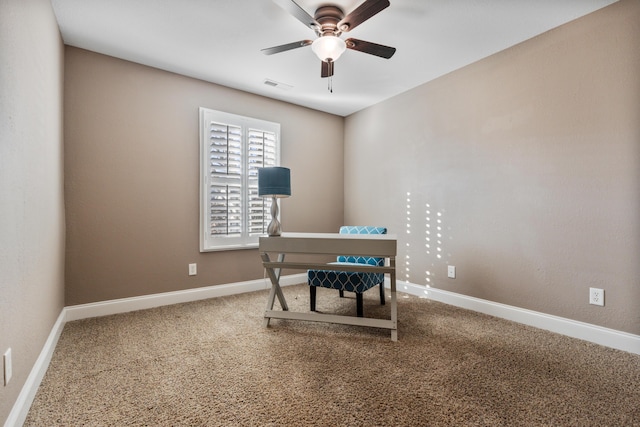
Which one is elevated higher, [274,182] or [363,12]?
[363,12]

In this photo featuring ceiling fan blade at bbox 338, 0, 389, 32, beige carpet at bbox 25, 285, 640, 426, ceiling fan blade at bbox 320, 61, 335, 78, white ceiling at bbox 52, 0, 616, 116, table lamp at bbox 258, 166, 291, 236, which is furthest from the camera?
table lamp at bbox 258, 166, 291, 236

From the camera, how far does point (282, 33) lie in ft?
8.32

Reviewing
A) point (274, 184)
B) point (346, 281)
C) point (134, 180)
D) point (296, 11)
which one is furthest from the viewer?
point (134, 180)

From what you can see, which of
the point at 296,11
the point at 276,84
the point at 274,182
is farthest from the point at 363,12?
the point at 276,84

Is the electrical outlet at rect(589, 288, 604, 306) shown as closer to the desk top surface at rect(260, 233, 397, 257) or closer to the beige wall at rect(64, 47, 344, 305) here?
the desk top surface at rect(260, 233, 397, 257)

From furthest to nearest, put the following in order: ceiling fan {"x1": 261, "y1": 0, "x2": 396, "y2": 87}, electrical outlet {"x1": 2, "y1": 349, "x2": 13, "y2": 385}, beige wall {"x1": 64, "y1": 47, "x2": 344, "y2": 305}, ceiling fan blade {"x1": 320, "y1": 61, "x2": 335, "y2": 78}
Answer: beige wall {"x1": 64, "y1": 47, "x2": 344, "y2": 305}
ceiling fan blade {"x1": 320, "y1": 61, "x2": 335, "y2": 78}
ceiling fan {"x1": 261, "y1": 0, "x2": 396, "y2": 87}
electrical outlet {"x1": 2, "y1": 349, "x2": 13, "y2": 385}

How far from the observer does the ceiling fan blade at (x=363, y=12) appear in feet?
5.91

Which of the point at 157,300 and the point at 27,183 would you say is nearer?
the point at 27,183

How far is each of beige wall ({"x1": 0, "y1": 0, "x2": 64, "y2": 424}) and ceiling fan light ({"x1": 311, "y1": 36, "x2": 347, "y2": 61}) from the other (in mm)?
1637

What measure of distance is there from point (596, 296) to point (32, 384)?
366 cm

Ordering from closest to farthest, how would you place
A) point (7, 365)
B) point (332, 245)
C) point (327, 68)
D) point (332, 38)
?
point (7, 365) → point (332, 38) → point (332, 245) → point (327, 68)

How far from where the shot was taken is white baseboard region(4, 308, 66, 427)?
1.34m

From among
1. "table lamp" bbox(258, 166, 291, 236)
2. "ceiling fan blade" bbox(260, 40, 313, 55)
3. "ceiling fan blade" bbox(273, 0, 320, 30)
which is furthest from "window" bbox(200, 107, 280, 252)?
"ceiling fan blade" bbox(273, 0, 320, 30)

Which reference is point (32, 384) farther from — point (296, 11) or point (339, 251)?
point (296, 11)
